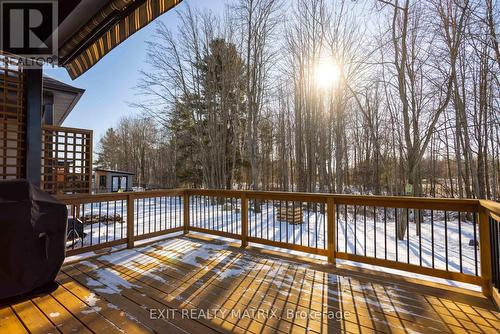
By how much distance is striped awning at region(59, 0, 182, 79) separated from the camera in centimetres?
213

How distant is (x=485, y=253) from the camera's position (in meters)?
2.54

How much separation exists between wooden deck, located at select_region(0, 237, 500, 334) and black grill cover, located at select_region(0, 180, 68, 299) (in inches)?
8.2

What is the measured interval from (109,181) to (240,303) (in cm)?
1910

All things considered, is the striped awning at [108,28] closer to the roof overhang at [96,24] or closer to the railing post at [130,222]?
the roof overhang at [96,24]

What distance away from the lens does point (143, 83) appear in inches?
436

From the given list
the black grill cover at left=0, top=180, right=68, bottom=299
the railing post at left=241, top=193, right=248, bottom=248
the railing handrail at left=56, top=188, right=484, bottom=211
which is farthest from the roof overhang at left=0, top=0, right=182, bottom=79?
the railing post at left=241, top=193, right=248, bottom=248

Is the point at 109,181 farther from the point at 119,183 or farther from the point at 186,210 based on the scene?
the point at 186,210

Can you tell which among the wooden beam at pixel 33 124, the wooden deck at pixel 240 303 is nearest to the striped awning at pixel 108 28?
the wooden beam at pixel 33 124

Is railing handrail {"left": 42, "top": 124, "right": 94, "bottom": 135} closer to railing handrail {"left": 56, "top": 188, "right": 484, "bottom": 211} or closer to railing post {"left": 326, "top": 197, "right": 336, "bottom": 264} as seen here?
railing handrail {"left": 56, "top": 188, "right": 484, "bottom": 211}

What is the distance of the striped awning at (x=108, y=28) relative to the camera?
2.13 metres

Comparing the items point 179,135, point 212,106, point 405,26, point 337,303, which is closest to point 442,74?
point 405,26

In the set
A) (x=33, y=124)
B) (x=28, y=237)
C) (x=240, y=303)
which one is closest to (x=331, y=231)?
(x=240, y=303)

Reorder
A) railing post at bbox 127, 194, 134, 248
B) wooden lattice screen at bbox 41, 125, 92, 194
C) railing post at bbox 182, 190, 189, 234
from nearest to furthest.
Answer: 1. railing post at bbox 127, 194, 134, 248
2. wooden lattice screen at bbox 41, 125, 92, 194
3. railing post at bbox 182, 190, 189, 234

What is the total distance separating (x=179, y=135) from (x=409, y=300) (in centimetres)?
1415
